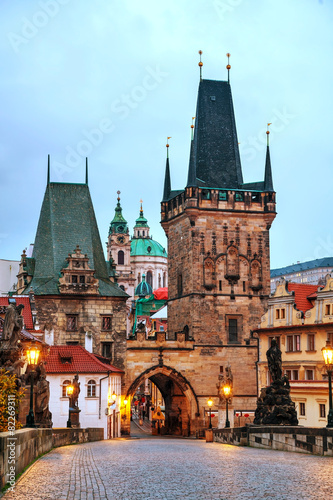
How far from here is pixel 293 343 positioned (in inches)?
1980

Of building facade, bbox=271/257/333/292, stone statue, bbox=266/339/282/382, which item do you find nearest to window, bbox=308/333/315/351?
stone statue, bbox=266/339/282/382

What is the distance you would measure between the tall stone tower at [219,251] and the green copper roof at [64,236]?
6414 mm

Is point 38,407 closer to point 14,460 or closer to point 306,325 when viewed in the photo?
point 14,460

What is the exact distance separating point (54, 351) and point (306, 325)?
51.5 ft

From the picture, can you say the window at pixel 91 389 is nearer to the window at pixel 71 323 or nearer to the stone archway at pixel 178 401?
the window at pixel 71 323

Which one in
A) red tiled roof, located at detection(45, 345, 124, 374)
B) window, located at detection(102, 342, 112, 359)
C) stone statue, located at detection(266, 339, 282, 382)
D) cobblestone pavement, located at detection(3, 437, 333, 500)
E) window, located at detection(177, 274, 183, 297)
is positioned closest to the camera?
cobblestone pavement, located at detection(3, 437, 333, 500)

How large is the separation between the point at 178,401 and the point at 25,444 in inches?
1953

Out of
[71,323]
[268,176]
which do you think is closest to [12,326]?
[71,323]

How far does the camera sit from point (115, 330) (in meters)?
61.0

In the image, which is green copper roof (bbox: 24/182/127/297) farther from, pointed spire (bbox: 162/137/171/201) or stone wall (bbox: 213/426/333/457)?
stone wall (bbox: 213/426/333/457)

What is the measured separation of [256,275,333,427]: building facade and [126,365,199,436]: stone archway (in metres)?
8.87

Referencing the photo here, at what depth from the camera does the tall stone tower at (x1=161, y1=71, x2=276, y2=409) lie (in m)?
63.7

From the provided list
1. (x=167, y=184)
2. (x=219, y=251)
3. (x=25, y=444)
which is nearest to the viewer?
(x=25, y=444)

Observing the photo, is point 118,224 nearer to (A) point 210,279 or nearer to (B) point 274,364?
(A) point 210,279
